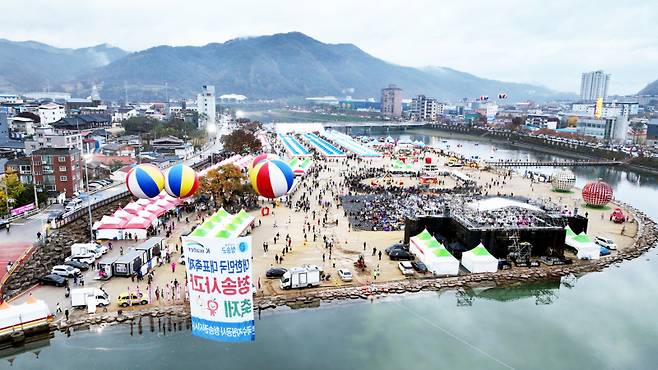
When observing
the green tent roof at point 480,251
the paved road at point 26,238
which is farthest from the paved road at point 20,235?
the green tent roof at point 480,251

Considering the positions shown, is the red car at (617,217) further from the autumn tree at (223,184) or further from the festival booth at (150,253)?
the festival booth at (150,253)

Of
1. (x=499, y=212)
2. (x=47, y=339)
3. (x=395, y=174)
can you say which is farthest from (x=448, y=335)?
(x=395, y=174)

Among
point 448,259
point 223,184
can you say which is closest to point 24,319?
point 223,184

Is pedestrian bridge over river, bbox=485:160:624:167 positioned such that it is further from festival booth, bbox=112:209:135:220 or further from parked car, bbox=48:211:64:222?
parked car, bbox=48:211:64:222

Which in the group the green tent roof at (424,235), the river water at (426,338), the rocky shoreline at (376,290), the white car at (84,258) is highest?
the green tent roof at (424,235)

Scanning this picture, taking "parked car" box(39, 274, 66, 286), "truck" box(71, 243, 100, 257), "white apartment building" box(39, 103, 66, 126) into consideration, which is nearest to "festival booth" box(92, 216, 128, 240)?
"truck" box(71, 243, 100, 257)

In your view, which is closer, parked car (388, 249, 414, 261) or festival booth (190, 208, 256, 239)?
festival booth (190, 208, 256, 239)
